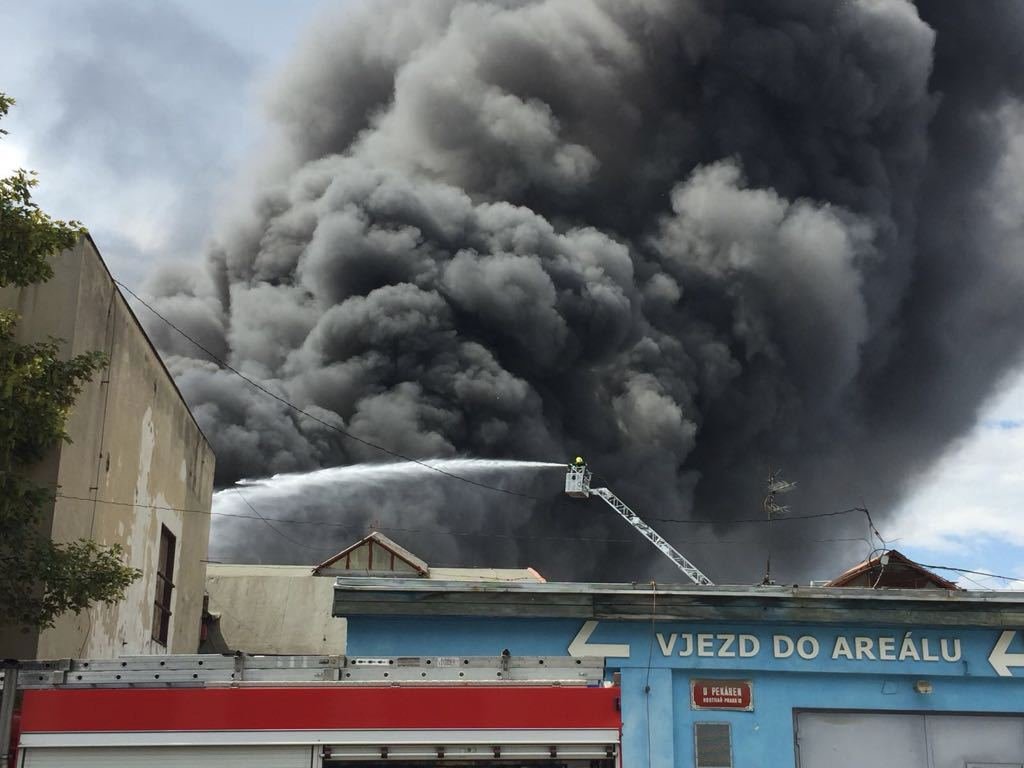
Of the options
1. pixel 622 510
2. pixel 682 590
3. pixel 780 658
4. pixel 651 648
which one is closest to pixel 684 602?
pixel 682 590

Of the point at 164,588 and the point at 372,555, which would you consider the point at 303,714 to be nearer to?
the point at 164,588

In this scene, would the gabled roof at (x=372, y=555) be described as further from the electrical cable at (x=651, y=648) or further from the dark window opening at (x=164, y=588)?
the electrical cable at (x=651, y=648)

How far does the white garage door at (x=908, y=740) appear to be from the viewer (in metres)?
10.2

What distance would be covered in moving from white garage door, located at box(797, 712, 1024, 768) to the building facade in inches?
0.5

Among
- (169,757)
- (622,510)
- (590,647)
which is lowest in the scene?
(169,757)

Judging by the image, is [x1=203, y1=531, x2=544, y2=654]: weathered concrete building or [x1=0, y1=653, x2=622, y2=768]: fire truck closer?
[x1=0, y1=653, x2=622, y2=768]: fire truck

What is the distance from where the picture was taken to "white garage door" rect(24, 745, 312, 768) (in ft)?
24.0

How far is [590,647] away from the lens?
10.7 metres

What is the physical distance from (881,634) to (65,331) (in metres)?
8.46

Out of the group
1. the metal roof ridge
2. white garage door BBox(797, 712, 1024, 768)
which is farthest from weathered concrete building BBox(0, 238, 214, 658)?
white garage door BBox(797, 712, 1024, 768)

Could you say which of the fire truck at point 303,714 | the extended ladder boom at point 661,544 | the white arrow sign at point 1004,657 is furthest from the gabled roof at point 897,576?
the extended ladder boom at point 661,544

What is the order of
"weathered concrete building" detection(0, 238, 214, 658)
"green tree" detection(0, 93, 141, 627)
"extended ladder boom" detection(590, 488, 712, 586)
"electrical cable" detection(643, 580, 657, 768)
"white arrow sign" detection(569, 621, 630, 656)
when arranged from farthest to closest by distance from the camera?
"extended ladder boom" detection(590, 488, 712, 586) → "weathered concrete building" detection(0, 238, 214, 658) → "white arrow sign" detection(569, 621, 630, 656) → "electrical cable" detection(643, 580, 657, 768) → "green tree" detection(0, 93, 141, 627)

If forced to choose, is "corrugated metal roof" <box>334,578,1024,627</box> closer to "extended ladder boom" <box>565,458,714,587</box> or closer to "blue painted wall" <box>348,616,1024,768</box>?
"blue painted wall" <box>348,616,1024,768</box>

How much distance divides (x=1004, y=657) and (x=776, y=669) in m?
2.07
